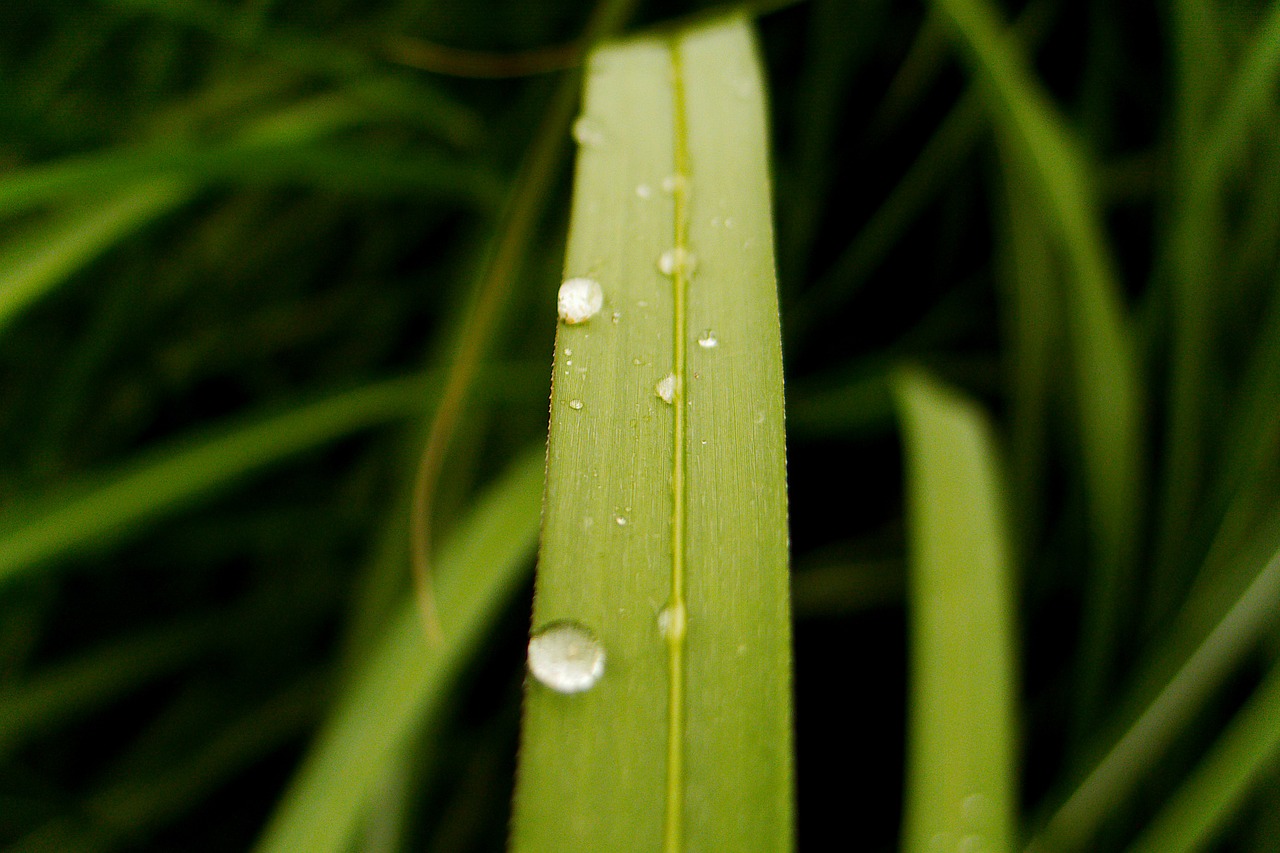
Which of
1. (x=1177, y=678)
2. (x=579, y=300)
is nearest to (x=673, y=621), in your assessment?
(x=579, y=300)

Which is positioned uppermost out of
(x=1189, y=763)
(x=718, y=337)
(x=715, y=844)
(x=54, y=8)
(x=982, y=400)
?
(x=54, y=8)

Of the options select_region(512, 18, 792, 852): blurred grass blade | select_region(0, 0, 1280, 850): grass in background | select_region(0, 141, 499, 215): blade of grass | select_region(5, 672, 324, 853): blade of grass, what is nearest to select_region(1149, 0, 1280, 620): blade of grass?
select_region(0, 0, 1280, 850): grass in background

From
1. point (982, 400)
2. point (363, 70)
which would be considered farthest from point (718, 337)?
point (982, 400)

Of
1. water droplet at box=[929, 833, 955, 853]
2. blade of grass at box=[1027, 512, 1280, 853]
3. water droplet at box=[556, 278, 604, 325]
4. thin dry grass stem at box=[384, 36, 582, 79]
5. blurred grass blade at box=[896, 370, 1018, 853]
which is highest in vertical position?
thin dry grass stem at box=[384, 36, 582, 79]

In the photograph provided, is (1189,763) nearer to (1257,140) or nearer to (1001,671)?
(1001,671)

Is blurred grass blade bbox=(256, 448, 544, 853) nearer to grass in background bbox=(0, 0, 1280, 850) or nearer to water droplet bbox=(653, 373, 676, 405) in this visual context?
grass in background bbox=(0, 0, 1280, 850)

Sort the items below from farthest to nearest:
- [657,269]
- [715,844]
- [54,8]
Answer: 1. [54,8]
2. [657,269]
3. [715,844]

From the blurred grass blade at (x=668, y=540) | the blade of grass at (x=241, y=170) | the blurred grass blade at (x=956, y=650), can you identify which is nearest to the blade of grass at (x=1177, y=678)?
the blurred grass blade at (x=956, y=650)

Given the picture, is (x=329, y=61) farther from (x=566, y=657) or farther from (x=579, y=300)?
(x=566, y=657)
